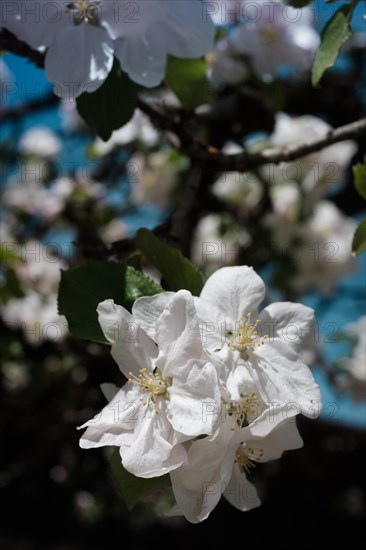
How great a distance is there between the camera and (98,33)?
0.73 meters

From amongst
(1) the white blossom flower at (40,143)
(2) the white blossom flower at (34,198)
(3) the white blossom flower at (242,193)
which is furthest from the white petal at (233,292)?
(1) the white blossom flower at (40,143)

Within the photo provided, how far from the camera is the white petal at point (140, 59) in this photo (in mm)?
722

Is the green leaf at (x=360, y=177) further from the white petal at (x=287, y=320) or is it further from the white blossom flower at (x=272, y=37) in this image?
the white blossom flower at (x=272, y=37)

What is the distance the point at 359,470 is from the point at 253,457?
9.80 ft

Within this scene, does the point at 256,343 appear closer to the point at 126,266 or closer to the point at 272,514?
the point at 126,266

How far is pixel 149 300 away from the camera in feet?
2.02

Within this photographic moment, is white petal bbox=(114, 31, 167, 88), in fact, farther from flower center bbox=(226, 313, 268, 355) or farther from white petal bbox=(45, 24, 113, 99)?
flower center bbox=(226, 313, 268, 355)

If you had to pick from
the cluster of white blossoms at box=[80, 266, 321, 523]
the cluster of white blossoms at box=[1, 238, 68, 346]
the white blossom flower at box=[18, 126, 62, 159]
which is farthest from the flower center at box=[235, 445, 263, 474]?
the white blossom flower at box=[18, 126, 62, 159]

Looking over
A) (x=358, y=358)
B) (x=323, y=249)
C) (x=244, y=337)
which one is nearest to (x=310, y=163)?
(x=323, y=249)

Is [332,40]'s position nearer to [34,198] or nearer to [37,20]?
[37,20]

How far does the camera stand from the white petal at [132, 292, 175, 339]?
2.00 ft

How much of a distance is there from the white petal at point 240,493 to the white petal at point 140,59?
0.45m

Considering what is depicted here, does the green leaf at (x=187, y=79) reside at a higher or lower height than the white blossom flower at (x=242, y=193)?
higher

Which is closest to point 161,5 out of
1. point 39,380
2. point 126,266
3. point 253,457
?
point 126,266
